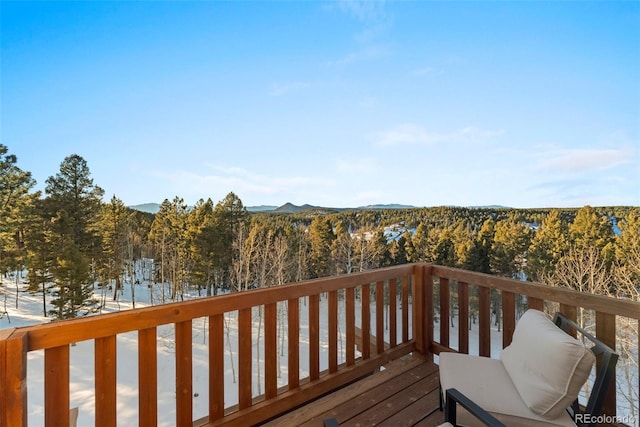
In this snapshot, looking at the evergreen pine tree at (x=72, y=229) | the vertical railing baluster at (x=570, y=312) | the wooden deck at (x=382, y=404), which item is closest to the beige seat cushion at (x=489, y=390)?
the wooden deck at (x=382, y=404)

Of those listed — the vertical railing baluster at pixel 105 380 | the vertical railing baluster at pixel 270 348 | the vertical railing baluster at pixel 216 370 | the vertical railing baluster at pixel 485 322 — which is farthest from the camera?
the vertical railing baluster at pixel 485 322

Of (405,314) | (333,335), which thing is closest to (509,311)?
(405,314)

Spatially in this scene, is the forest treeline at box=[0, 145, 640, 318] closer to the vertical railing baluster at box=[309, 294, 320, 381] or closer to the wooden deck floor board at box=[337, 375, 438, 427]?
the vertical railing baluster at box=[309, 294, 320, 381]

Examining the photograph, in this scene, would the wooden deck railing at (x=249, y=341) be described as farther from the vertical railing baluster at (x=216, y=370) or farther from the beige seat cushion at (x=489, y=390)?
the beige seat cushion at (x=489, y=390)

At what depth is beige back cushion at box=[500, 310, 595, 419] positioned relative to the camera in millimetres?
1374

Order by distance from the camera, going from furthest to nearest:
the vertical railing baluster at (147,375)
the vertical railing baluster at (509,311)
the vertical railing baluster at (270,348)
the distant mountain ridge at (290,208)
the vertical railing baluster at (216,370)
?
the distant mountain ridge at (290,208), the vertical railing baluster at (509,311), the vertical railing baluster at (270,348), the vertical railing baluster at (216,370), the vertical railing baluster at (147,375)

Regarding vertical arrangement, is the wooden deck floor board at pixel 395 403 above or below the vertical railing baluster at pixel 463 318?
below

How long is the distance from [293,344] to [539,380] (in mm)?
1421

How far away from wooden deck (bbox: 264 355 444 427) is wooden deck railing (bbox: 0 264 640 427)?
0.10 meters

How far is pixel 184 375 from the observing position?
1.64 meters

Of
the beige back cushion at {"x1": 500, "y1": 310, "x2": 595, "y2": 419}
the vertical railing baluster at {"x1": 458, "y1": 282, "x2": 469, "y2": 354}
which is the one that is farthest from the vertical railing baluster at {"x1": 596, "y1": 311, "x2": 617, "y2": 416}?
the vertical railing baluster at {"x1": 458, "y1": 282, "x2": 469, "y2": 354}

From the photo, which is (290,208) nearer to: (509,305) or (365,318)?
(365,318)

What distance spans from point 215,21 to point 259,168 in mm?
12594

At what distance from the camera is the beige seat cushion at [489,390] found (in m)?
1.45
